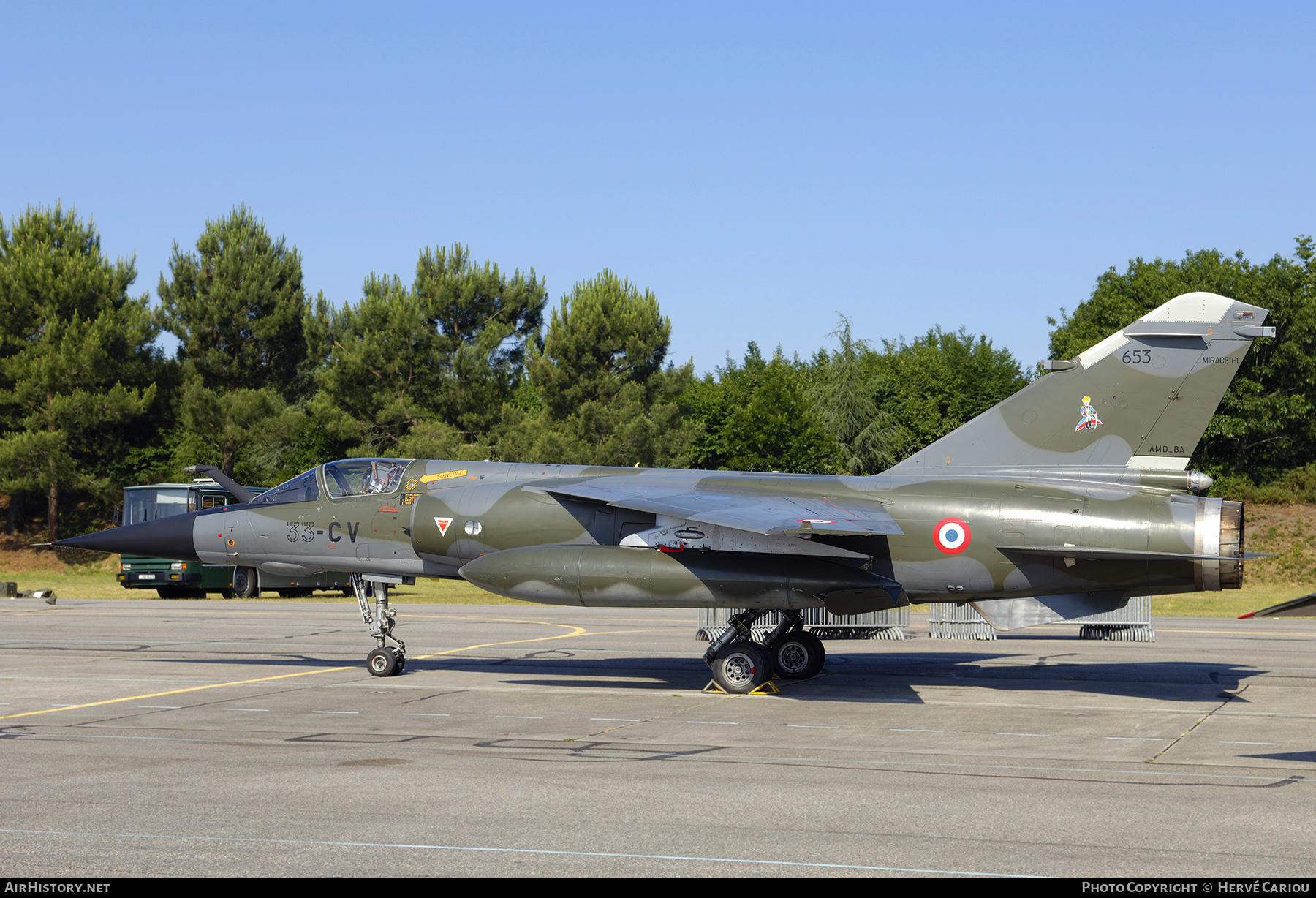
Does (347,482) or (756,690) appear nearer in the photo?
(756,690)

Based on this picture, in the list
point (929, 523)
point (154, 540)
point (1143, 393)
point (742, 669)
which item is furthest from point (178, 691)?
point (1143, 393)

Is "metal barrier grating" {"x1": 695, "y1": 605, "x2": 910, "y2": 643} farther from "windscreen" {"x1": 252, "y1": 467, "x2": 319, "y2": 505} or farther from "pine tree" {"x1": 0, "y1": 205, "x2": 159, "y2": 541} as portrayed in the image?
"pine tree" {"x1": 0, "y1": 205, "x2": 159, "y2": 541}

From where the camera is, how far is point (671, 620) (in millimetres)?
30750

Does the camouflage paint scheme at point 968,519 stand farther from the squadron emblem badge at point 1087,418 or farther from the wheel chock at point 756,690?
the wheel chock at point 756,690

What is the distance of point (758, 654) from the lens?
53.0 ft

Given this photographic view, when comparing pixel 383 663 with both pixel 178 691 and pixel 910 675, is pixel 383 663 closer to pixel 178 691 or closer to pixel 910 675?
pixel 178 691

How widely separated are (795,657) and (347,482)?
7.63 metres

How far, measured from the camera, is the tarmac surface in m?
7.56

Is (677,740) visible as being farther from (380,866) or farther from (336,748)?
(380,866)

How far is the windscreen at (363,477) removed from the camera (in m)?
18.0

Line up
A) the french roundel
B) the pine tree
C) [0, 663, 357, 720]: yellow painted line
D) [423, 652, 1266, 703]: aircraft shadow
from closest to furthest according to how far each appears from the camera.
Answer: [0, 663, 357, 720]: yellow painted line, the french roundel, [423, 652, 1266, 703]: aircraft shadow, the pine tree

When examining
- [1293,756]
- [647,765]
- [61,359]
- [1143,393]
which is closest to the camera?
[647,765]

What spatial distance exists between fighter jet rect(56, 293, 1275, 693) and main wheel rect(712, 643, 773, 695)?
23mm

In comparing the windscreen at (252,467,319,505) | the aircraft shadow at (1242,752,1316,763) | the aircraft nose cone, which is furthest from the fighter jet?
the aircraft shadow at (1242,752,1316,763)
